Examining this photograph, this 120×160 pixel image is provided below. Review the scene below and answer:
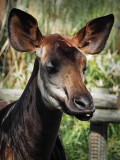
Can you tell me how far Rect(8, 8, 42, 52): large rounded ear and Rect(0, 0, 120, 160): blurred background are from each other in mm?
2353

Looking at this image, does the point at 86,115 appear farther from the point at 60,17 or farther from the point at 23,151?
the point at 60,17

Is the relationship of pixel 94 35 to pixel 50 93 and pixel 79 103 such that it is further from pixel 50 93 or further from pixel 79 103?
pixel 79 103

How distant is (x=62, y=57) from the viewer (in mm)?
2350

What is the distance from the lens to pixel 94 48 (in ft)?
9.43

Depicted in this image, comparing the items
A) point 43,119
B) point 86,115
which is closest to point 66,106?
point 86,115

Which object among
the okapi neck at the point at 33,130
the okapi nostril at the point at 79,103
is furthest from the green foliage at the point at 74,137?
the okapi nostril at the point at 79,103

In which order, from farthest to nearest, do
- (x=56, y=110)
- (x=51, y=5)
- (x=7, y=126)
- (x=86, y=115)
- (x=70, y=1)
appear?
(x=70, y=1) < (x=51, y=5) < (x=7, y=126) < (x=56, y=110) < (x=86, y=115)

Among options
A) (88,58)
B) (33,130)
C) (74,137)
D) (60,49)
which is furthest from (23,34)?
(88,58)

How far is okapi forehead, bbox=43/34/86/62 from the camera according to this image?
2.37 m

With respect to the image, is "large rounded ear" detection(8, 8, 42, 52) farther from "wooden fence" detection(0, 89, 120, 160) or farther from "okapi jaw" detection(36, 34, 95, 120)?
"wooden fence" detection(0, 89, 120, 160)

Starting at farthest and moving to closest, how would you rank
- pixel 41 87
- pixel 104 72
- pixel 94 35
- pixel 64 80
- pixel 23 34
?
pixel 104 72
pixel 94 35
pixel 23 34
pixel 41 87
pixel 64 80

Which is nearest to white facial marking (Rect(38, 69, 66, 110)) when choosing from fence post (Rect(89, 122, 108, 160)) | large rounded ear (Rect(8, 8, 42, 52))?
large rounded ear (Rect(8, 8, 42, 52))

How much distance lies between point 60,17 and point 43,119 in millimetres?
4499

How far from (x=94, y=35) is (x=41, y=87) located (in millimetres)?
681
